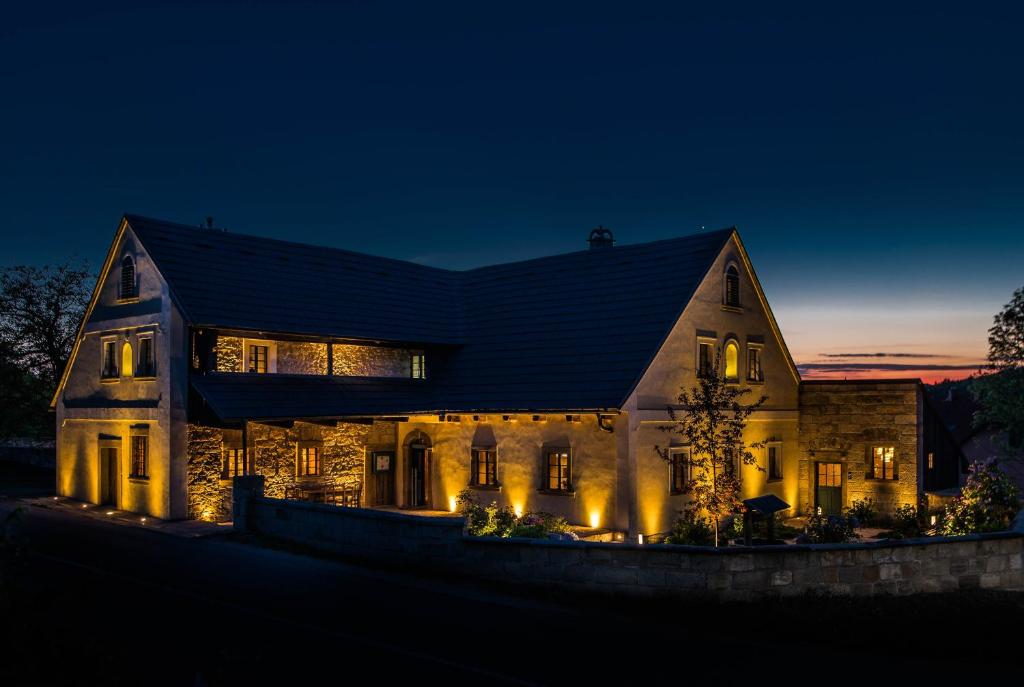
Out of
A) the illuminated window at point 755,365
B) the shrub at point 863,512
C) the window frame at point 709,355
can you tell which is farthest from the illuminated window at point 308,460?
the shrub at point 863,512

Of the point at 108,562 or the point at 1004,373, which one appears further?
the point at 1004,373

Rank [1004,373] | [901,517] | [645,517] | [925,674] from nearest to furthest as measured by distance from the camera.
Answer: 1. [925,674]
2. [645,517]
3. [901,517]
4. [1004,373]

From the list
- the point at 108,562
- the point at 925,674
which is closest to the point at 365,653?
the point at 925,674

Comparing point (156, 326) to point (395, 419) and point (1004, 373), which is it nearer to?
point (395, 419)

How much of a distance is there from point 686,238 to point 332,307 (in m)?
12.4

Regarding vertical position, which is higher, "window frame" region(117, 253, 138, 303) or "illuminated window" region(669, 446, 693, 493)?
"window frame" region(117, 253, 138, 303)

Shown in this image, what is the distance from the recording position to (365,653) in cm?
1270

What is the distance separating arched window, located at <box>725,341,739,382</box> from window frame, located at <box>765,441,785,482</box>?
2.76 metres

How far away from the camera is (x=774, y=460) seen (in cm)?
3259

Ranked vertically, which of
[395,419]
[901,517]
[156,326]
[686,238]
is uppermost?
[686,238]

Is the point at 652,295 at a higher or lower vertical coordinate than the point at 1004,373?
higher

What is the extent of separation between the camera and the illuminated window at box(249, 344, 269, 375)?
28778mm

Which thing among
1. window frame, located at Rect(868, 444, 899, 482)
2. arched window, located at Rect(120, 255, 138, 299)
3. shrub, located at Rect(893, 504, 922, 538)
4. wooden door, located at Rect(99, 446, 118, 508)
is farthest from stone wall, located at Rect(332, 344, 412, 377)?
shrub, located at Rect(893, 504, 922, 538)

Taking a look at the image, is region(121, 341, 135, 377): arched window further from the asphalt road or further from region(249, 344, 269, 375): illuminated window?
the asphalt road
